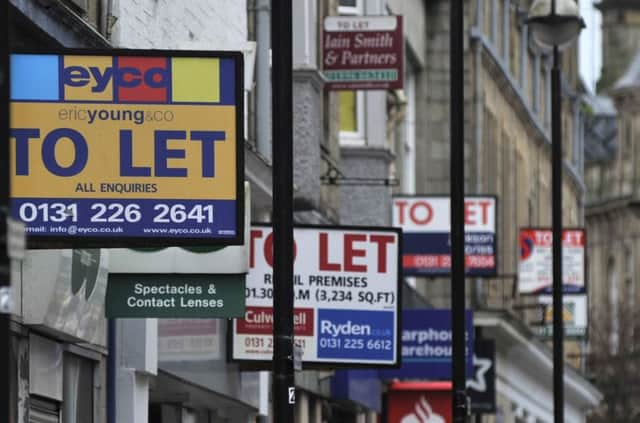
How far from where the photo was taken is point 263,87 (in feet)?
86.1

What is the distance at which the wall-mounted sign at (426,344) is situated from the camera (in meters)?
33.6

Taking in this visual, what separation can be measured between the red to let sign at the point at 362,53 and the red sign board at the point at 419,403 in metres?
7.81

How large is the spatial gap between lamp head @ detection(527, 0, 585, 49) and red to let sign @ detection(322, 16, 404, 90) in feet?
6.71

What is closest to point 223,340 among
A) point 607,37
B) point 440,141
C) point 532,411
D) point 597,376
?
point 440,141

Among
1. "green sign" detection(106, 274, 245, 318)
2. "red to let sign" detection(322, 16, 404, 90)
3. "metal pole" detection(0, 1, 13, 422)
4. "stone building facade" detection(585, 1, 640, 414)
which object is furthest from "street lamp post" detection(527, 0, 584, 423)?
"stone building facade" detection(585, 1, 640, 414)

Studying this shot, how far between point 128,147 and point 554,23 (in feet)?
57.3

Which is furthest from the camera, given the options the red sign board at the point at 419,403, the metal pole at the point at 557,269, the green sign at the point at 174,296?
the red sign board at the point at 419,403

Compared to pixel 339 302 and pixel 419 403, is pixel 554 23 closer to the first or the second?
pixel 419 403

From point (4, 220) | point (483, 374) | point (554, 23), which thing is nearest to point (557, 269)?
point (554, 23)

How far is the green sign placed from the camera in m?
18.7

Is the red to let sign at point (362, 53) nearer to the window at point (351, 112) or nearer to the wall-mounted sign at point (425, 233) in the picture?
the window at point (351, 112)

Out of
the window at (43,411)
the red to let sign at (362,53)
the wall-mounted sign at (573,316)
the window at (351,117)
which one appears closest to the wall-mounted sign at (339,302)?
the window at (43,411)

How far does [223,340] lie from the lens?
23797 mm

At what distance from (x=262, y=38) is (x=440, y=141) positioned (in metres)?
22.4
